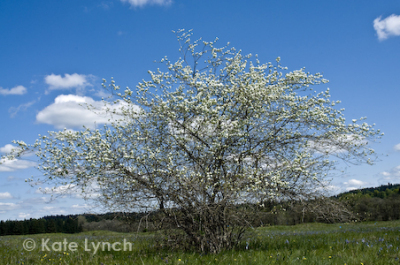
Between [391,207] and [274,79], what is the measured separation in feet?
144

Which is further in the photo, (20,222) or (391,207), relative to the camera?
(20,222)

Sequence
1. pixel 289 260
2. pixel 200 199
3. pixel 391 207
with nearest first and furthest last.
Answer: pixel 289 260
pixel 200 199
pixel 391 207

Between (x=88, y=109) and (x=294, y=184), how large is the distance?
6974 mm

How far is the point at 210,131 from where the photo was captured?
27.1 ft

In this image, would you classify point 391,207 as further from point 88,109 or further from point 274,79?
point 88,109

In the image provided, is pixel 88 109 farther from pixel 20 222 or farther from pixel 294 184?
pixel 20 222

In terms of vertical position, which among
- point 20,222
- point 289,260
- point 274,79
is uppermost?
point 274,79

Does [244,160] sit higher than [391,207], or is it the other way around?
[244,160]

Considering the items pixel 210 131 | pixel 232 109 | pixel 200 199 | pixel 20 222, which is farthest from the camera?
pixel 20 222

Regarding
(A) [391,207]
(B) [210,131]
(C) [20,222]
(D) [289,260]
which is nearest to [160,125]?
(B) [210,131]

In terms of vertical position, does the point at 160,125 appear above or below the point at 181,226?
above

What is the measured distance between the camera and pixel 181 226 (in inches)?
316

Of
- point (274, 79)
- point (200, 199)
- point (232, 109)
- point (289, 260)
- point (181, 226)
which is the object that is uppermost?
point (274, 79)

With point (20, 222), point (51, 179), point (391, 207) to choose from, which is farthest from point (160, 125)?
point (20, 222)
